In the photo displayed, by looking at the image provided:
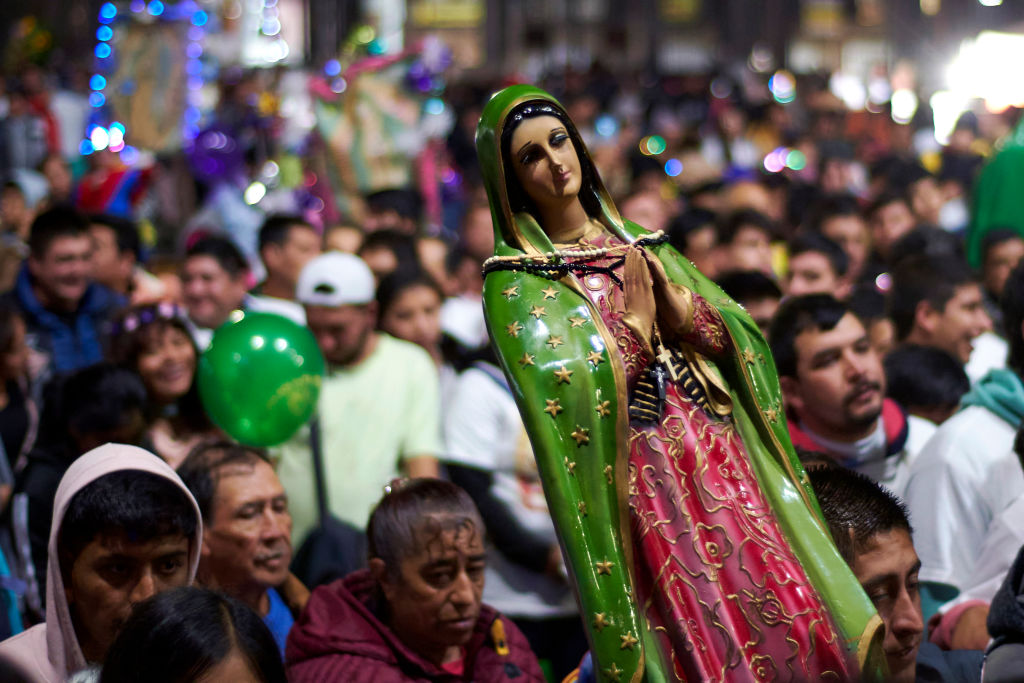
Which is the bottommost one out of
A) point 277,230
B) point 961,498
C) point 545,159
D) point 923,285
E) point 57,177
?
point 961,498

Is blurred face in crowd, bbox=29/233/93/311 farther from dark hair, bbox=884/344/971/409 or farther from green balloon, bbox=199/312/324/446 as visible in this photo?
dark hair, bbox=884/344/971/409

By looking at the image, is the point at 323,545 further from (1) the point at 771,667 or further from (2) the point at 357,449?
(1) the point at 771,667

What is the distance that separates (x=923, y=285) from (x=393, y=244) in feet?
8.43

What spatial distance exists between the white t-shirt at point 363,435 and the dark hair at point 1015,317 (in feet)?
6.94

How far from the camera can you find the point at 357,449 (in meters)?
5.02

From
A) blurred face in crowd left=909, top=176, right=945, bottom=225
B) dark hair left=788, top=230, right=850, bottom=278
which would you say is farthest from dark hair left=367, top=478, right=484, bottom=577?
blurred face in crowd left=909, top=176, right=945, bottom=225

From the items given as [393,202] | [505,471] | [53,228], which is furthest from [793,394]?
[393,202]

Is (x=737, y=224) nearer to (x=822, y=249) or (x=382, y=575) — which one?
(x=822, y=249)

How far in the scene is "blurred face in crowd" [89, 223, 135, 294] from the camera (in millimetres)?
6676

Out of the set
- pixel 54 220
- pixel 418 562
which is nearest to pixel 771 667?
pixel 418 562

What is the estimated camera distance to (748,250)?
643cm

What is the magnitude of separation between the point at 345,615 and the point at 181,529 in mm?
575

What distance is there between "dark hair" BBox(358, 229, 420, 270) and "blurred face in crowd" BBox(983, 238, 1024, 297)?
2750 mm

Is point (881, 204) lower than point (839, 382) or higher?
higher
